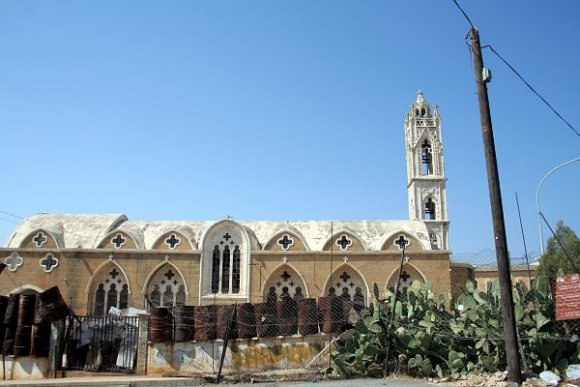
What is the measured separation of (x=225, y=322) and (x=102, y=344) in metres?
4.43

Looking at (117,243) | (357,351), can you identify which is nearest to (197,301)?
(117,243)

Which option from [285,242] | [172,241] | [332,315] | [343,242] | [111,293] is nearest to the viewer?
[332,315]

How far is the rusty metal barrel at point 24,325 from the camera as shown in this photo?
1689 cm

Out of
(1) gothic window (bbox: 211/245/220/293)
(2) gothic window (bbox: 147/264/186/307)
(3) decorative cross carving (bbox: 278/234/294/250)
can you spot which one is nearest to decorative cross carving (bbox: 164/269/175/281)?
(2) gothic window (bbox: 147/264/186/307)

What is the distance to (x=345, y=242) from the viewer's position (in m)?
31.4

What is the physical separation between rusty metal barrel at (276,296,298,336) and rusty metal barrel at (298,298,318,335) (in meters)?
0.30

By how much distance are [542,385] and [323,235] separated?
71.3 ft

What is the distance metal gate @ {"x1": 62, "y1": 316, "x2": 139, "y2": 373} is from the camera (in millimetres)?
17797

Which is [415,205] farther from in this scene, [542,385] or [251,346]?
[542,385]

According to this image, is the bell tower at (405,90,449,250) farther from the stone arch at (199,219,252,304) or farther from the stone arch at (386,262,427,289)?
the stone arch at (199,219,252,304)

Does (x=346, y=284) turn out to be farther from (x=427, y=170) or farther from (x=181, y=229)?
(x=427, y=170)

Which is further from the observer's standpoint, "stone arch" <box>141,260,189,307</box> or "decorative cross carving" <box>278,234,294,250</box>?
"decorative cross carving" <box>278,234,294,250</box>

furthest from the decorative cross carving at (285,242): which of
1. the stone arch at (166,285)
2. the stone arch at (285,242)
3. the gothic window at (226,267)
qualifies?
the stone arch at (166,285)

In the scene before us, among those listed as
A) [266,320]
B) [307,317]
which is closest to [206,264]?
[266,320]
